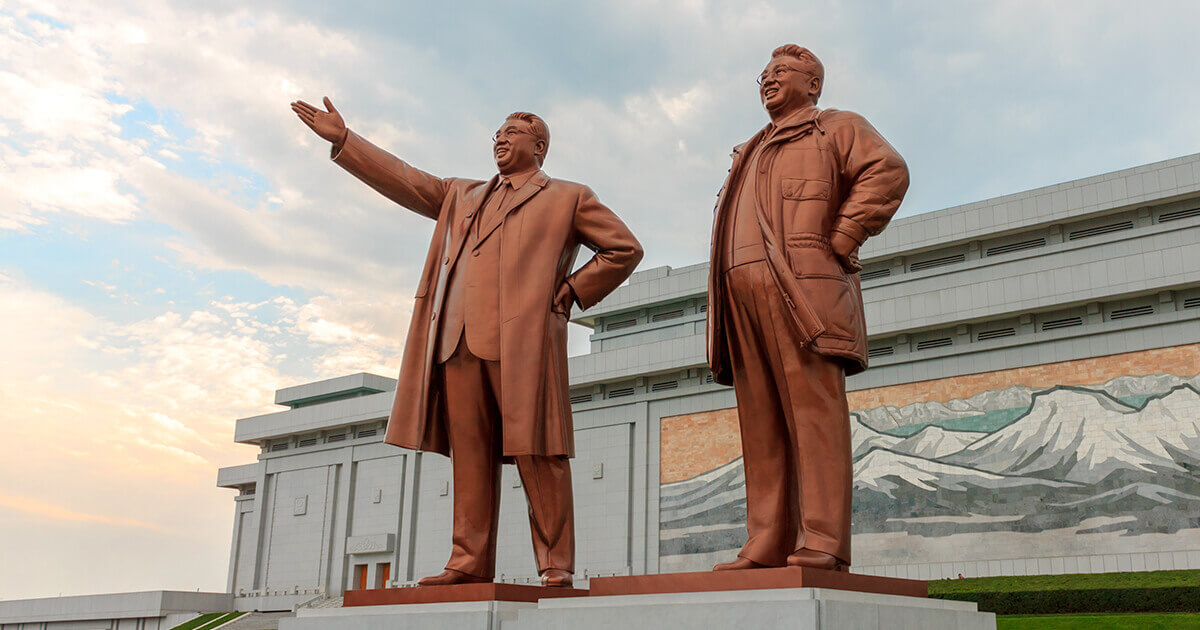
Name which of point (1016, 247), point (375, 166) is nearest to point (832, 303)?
point (375, 166)

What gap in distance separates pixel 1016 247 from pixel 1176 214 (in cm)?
272

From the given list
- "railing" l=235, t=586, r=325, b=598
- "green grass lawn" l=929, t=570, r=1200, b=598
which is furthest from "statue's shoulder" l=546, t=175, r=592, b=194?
"railing" l=235, t=586, r=325, b=598

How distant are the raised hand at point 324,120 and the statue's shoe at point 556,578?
8.28 ft

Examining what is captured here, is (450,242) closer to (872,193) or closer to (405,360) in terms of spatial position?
(405,360)

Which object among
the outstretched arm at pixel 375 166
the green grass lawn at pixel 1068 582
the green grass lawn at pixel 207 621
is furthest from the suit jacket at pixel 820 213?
the green grass lawn at pixel 207 621

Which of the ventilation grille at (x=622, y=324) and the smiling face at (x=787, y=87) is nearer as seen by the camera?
the smiling face at (x=787, y=87)

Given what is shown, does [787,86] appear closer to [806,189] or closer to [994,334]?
[806,189]

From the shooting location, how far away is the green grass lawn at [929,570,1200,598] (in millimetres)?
13102

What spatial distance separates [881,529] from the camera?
56.5 feet

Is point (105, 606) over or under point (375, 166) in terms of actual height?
under

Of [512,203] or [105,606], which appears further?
[105,606]

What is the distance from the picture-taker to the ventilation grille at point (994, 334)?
671 inches

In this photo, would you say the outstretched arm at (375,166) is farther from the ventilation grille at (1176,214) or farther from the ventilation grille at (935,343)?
the ventilation grille at (1176,214)

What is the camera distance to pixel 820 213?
14.0ft
